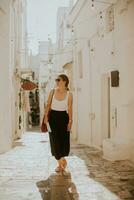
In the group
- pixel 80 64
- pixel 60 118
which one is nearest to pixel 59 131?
pixel 60 118

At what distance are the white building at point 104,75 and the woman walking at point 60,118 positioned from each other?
202cm

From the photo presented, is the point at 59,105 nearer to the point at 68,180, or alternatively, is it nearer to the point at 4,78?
the point at 68,180

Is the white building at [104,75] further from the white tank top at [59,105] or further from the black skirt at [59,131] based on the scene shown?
the white tank top at [59,105]

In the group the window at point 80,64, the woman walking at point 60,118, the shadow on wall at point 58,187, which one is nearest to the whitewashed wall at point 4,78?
the woman walking at point 60,118

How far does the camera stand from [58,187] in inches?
247

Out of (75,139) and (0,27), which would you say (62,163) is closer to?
(0,27)

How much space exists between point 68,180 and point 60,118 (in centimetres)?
123

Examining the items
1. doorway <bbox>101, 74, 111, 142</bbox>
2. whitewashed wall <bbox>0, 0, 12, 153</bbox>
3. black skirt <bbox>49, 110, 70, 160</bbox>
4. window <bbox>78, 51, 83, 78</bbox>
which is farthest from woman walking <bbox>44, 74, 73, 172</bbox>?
window <bbox>78, 51, 83, 78</bbox>

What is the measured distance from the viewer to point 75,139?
18.5 m

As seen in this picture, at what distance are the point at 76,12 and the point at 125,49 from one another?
7.92m

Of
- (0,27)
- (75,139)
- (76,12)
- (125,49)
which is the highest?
(76,12)

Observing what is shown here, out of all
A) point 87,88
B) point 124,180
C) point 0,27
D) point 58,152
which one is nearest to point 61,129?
point 58,152

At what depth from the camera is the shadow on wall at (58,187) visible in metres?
5.73

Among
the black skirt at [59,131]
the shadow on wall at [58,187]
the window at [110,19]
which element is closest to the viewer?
the shadow on wall at [58,187]
